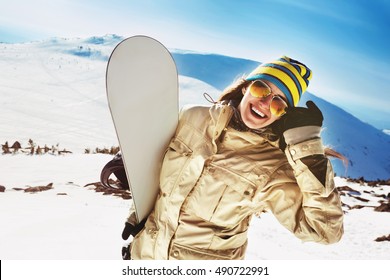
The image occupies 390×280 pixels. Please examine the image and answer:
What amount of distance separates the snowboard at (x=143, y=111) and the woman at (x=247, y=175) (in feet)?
0.53

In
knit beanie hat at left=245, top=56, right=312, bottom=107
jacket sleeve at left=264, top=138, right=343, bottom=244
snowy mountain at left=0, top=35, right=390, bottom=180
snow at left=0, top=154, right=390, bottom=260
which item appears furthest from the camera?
snowy mountain at left=0, top=35, right=390, bottom=180

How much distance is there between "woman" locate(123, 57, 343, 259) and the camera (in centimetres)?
138

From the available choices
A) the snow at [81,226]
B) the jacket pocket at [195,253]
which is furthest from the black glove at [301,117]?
the snow at [81,226]

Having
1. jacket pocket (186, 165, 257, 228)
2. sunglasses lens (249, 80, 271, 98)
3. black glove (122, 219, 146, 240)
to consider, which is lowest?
black glove (122, 219, 146, 240)

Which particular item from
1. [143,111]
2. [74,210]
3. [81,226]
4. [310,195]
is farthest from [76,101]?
[310,195]

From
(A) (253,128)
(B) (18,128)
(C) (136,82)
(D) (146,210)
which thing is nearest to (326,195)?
(A) (253,128)

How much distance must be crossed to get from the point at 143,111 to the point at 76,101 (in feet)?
39.6

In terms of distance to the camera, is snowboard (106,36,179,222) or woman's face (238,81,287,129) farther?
snowboard (106,36,179,222)

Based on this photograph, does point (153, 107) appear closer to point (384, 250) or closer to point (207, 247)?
point (207, 247)

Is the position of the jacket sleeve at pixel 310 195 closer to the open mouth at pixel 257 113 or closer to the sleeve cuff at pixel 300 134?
the sleeve cuff at pixel 300 134

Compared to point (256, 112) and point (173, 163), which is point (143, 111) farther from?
point (256, 112)

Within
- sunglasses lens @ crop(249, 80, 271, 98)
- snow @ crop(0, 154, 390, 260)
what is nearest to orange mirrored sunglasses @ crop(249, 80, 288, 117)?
sunglasses lens @ crop(249, 80, 271, 98)

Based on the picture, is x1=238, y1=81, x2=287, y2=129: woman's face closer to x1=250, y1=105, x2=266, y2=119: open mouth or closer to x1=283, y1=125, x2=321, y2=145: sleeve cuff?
x1=250, y1=105, x2=266, y2=119: open mouth

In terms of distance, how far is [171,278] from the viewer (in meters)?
→ 1.77
